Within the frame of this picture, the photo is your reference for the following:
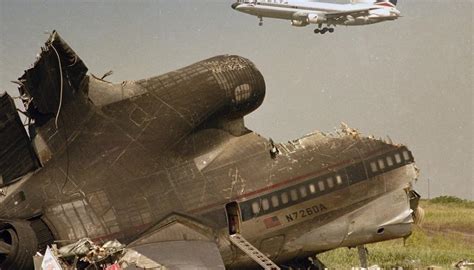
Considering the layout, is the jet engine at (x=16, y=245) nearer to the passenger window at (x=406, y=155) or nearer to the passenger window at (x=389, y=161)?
the passenger window at (x=389, y=161)

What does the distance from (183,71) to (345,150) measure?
503 centimetres

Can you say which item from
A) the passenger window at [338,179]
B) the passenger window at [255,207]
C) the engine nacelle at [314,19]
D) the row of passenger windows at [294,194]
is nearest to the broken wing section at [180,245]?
the passenger window at [255,207]

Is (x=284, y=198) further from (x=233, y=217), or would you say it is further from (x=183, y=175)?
(x=183, y=175)

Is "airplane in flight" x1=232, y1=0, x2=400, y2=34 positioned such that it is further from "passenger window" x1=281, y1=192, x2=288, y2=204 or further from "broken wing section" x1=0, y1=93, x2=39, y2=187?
"broken wing section" x1=0, y1=93, x2=39, y2=187

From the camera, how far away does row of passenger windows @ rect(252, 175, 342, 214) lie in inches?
848

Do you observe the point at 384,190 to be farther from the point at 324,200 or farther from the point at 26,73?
the point at 26,73

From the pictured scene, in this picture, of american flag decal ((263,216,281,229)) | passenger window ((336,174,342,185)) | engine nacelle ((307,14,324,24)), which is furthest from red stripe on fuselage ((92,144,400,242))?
engine nacelle ((307,14,324,24))

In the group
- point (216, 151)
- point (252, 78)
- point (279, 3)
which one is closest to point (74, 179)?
point (216, 151)

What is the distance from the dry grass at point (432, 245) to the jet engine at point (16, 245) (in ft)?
39.5

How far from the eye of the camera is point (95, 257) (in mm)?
18234

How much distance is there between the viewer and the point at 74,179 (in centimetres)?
1977

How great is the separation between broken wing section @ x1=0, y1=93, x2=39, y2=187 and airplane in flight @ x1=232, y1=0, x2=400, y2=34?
45.9 metres

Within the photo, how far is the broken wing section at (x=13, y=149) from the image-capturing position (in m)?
19.2

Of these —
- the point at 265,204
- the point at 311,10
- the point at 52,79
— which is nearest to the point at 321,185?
the point at 265,204
